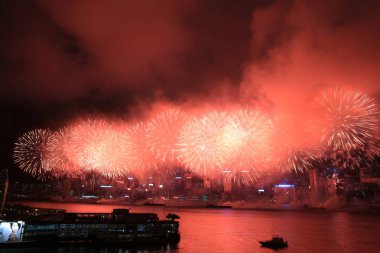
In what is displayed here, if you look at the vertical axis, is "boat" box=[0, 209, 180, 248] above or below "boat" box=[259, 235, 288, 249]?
above

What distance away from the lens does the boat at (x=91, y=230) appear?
49.9m

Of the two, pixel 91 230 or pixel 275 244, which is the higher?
pixel 91 230

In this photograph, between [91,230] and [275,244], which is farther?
[275,244]

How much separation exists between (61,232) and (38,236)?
3389mm

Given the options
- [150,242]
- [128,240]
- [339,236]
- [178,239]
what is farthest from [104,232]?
[339,236]

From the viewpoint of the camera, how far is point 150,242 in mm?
56594

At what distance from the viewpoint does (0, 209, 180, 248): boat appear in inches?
1966

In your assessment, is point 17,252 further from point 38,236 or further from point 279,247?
point 279,247

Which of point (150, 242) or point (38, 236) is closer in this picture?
point (38, 236)

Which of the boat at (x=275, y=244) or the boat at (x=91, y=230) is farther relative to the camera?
the boat at (x=275, y=244)

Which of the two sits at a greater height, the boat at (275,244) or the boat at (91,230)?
the boat at (91,230)

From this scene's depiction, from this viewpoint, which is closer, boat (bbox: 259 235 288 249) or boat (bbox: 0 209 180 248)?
boat (bbox: 0 209 180 248)

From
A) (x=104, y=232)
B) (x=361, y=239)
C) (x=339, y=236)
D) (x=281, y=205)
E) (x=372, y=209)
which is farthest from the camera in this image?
(x=281, y=205)

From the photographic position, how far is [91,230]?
55188mm
